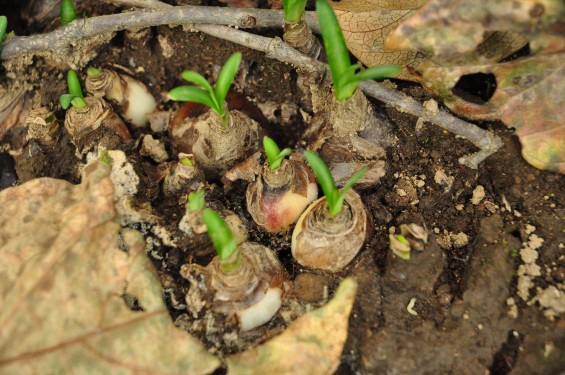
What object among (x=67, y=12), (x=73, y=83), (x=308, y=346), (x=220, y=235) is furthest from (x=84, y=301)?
(x=67, y=12)

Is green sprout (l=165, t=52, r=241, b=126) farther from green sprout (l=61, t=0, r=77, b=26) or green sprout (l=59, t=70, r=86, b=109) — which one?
green sprout (l=61, t=0, r=77, b=26)

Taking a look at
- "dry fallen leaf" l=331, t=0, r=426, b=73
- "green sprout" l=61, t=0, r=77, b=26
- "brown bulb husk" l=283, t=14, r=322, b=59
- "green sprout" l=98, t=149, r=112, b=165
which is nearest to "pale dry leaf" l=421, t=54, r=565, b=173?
"dry fallen leaf" l=331, t=0, r=426, b=73

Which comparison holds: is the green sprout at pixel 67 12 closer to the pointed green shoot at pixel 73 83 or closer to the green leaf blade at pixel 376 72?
the pointed green shoot at pixel 73 83

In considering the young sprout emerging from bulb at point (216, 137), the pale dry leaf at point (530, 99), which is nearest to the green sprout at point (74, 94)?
the young sprout emerging from bulb at point (216, 137)

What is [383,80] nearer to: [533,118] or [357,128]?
[357,128]

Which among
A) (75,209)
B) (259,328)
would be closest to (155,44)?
(75,209)
